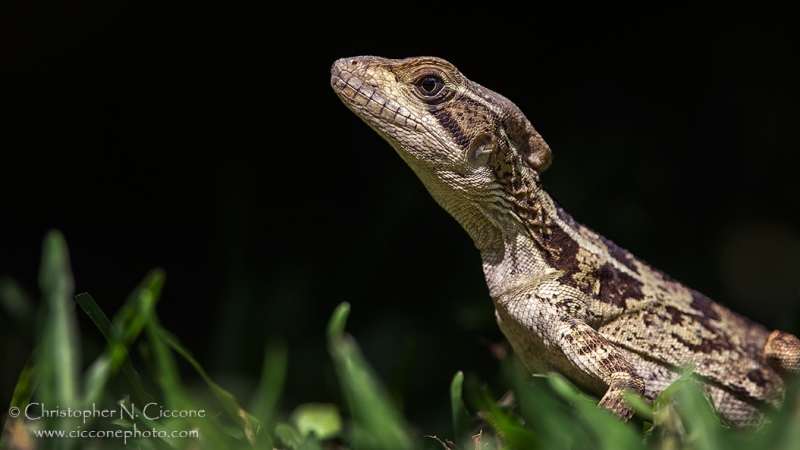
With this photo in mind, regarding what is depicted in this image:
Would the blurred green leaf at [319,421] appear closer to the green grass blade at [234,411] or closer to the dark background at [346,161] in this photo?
the green grass blade at [234,411]

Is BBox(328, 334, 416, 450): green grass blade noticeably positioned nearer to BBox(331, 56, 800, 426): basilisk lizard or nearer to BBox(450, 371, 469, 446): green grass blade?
BBox(450, 371, 469, 446): green grass blade

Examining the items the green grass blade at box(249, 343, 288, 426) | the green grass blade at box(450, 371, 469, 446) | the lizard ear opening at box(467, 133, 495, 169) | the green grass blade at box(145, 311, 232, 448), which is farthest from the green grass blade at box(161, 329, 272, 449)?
the lizard ear opening at box(467, 133, 495, 169)

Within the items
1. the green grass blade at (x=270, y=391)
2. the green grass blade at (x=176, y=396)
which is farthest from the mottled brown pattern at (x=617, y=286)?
the green grass blade at (x=176, y=396)

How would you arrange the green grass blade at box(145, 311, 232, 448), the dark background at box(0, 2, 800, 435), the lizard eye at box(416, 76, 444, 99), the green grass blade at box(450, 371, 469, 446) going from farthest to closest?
the dark background at box(0, 2, 800, 435) → the lizard eye at box(416, 76, 444, 99) → the green grass blade at box(450, 371, 469, 446) → the green grass blade at box(145, 311, 232, 448)

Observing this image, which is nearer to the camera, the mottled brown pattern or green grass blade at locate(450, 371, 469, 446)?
green grass blade at locate(450, 371, 469, 446)

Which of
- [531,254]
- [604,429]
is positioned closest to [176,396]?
[604,429]

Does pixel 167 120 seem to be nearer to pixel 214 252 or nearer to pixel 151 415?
pixel 214 252

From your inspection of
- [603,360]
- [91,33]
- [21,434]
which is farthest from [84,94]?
[603,360]


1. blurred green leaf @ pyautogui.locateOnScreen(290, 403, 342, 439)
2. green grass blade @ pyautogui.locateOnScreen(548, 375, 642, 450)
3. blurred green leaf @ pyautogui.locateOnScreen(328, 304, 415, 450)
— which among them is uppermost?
green grass blade @ pyautogui.locateOnScreen(548, 375, 642, 450)
